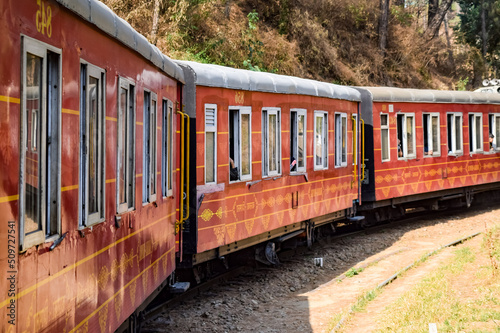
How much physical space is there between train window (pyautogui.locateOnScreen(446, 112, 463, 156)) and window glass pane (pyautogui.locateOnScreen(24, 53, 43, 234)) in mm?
17893

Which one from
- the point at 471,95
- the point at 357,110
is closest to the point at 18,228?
the point at 357,110

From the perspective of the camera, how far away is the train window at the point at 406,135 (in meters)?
18.9

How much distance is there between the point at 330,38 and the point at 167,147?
26.4m

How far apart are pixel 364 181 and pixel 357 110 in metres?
1.74

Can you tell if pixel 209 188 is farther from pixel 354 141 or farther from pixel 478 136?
pixel 478 136

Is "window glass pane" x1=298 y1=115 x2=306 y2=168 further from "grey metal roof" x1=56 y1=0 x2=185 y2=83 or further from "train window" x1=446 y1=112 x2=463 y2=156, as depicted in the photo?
"train window" x1=446 y1=112 x2=463 y2=156

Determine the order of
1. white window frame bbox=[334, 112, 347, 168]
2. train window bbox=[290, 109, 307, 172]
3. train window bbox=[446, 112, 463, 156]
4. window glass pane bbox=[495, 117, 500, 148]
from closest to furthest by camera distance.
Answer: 1. train window bbox=[290, 109, 307, 172]
2. white window frame bbox=[334, 112, 347, 168]
3. train window bbox=[446, 112, 463, 156]
4. window glass pane bbox=[495, 117, 500, 148]

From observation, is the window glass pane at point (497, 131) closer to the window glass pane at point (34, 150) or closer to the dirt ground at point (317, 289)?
the dirt ground at point (317, 289)

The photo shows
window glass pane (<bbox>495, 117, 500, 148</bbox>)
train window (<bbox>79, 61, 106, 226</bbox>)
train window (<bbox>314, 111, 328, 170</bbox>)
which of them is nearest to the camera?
train window (<bbox>79, 61, 106, 226</bbox>)

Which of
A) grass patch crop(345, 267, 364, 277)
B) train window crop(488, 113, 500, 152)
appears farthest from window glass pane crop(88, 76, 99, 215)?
train window crop(488, 113, 500, 152)

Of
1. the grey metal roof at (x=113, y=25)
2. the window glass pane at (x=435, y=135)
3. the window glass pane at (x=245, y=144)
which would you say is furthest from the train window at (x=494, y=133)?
the grey metal roof at (x=113, y=25)

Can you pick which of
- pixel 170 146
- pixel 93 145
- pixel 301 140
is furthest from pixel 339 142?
pixel 93 145

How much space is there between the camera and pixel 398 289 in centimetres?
1232

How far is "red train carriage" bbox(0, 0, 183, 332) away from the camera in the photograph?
3.52 metres
